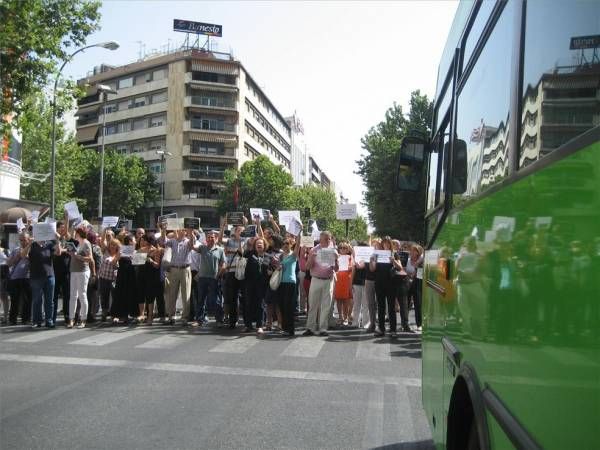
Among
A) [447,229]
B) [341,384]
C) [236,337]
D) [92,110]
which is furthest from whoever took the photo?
[92,110]

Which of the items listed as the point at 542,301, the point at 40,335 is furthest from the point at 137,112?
the point at 542,301

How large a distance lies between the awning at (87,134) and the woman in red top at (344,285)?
7378cm

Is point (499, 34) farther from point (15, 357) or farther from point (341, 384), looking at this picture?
point (15, 357)

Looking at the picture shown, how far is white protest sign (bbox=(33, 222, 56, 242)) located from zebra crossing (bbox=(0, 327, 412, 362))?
1.69 metres

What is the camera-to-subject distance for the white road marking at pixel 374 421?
15.9 feet

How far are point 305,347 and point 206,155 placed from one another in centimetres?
6665

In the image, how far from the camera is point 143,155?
3022 inches

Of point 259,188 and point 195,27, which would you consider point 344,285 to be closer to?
point 259,188

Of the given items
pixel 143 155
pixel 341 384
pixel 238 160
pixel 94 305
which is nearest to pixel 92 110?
pixel 143 155

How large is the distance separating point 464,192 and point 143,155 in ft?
252

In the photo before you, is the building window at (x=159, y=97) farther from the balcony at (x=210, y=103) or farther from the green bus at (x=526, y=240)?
the green bus at (x=526, y=240)

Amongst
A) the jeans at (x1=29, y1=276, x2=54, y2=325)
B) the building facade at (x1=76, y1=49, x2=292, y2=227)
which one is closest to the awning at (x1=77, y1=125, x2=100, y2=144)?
the building facade at (x1=76, y1=49, x2=292, y2=227)

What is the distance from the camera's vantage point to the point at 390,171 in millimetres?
45031

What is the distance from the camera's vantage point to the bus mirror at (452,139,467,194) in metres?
3.19
